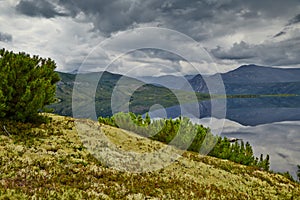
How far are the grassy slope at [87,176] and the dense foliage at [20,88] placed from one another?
165 cm

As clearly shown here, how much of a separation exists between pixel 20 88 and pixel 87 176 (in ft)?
47.7

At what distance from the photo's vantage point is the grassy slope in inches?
545

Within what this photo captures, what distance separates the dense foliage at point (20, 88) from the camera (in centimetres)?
2511

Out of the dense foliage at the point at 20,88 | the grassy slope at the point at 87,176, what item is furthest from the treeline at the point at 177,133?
the dense foliage at the point at 20,88

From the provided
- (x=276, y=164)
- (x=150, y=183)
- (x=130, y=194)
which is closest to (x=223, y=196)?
(x=150, y=183)

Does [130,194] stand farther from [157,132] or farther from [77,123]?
[157,132]

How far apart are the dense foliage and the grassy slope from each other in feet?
5.41

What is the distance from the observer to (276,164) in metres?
80.1

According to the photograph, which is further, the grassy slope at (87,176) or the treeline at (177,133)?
the treeline at (177,133)

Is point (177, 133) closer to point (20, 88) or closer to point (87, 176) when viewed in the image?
point (20, 88)

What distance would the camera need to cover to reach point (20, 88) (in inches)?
1040

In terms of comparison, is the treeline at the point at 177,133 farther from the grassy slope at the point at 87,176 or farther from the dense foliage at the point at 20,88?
the dense foliage at the point at 20,88

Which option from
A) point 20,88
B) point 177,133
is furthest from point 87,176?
point 177,133

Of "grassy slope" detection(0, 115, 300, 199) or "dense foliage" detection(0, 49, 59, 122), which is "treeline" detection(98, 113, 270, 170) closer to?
"grassy slope" detection(0, 115, 300, 199)
